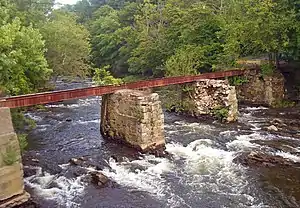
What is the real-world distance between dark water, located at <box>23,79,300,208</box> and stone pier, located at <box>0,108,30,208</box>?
0.93 meters

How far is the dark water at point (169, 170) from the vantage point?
12672 mm

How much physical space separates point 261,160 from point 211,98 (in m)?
8.98

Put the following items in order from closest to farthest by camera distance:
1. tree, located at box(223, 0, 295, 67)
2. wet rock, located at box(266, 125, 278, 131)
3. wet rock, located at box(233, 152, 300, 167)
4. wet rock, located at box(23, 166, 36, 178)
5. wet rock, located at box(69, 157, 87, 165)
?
wet rock, located at box(23, 166, 36, 178) → wet rock, located at box(233, 152, 300, 167) → wet rock, located at box(69, 157, 87, 165) → wet rock, located at box(266, 125, 278, 131) → tree, located at box(223, 0, 295, 67)

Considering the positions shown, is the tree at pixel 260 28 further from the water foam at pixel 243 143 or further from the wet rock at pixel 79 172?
the wet rock at pixel 79 172

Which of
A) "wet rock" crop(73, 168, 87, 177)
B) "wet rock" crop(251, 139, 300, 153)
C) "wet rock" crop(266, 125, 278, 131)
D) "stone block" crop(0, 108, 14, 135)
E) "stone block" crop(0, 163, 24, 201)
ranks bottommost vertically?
"wet rock" crop(251, 139, 300, 153)

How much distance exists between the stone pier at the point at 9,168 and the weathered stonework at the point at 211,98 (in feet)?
49.6

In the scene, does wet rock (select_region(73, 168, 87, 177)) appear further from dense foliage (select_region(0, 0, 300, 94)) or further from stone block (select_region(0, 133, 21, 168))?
dense foliage (select_region(0, 0, 300, 94))

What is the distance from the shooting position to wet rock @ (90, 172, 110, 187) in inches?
549

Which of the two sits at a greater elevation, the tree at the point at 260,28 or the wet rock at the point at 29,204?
the tree at the point at 260,28

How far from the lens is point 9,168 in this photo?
1174cm

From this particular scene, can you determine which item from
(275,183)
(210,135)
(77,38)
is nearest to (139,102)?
(210,135)

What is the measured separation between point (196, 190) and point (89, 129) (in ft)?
33.5

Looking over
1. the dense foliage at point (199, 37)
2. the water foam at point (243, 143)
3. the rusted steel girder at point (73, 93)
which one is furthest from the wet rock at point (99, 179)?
the dense foliage at point (199, 37)

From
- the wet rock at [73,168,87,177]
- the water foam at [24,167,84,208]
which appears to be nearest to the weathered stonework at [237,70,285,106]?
the wet rock at [73,168,87,177]
